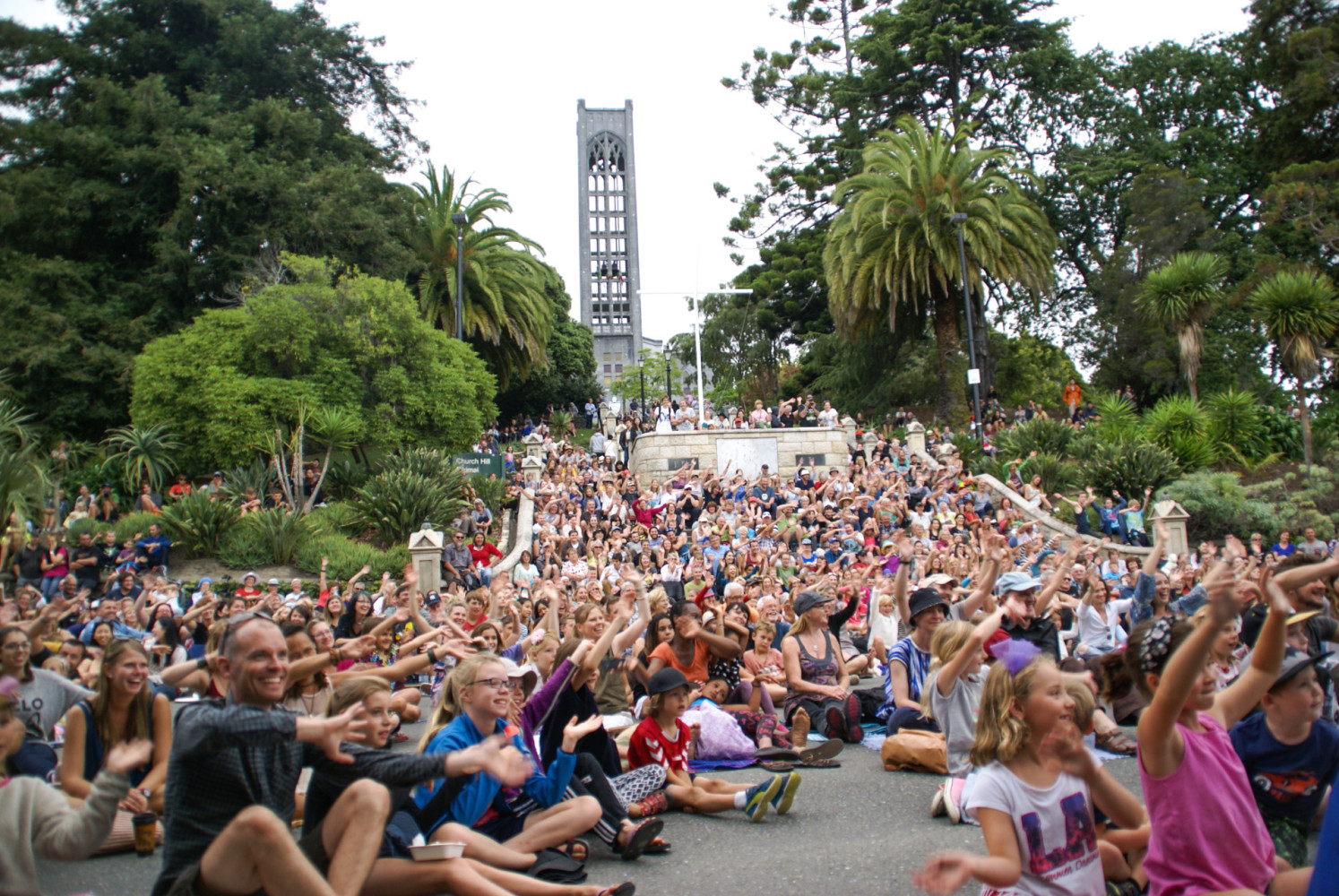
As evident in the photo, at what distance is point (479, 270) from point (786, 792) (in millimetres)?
29626

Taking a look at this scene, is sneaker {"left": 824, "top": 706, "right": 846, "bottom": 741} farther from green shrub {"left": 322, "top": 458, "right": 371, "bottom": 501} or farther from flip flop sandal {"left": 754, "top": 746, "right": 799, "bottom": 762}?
green shrub {"left": 322, "top": 458, "right": 371, "bottom": 501}

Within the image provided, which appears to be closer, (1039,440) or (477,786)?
(477,786)

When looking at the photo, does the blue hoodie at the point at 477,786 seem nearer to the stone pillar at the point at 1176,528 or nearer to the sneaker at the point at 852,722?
the sneaker at the point at 852,722

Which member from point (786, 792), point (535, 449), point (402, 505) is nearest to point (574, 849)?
point (786, 792)

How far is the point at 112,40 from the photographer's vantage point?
35.2 m

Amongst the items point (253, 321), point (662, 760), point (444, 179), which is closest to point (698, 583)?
point (662, 760)

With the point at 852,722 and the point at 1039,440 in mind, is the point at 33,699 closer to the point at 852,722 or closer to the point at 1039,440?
the point at 852,722

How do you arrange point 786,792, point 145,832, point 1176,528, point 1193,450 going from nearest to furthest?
point 145,832
point 786,792
point 1176,528
point 1193,450

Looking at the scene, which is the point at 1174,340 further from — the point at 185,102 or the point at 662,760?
the point at 185,102

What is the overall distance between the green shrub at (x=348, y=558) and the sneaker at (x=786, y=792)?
48.1 ft

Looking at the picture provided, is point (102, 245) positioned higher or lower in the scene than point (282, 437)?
higher

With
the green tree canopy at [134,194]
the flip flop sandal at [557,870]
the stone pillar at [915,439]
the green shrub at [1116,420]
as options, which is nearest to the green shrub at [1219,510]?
the green shrub at [1116,420]

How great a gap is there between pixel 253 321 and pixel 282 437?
318cm

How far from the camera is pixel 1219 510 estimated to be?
19.8 metres
